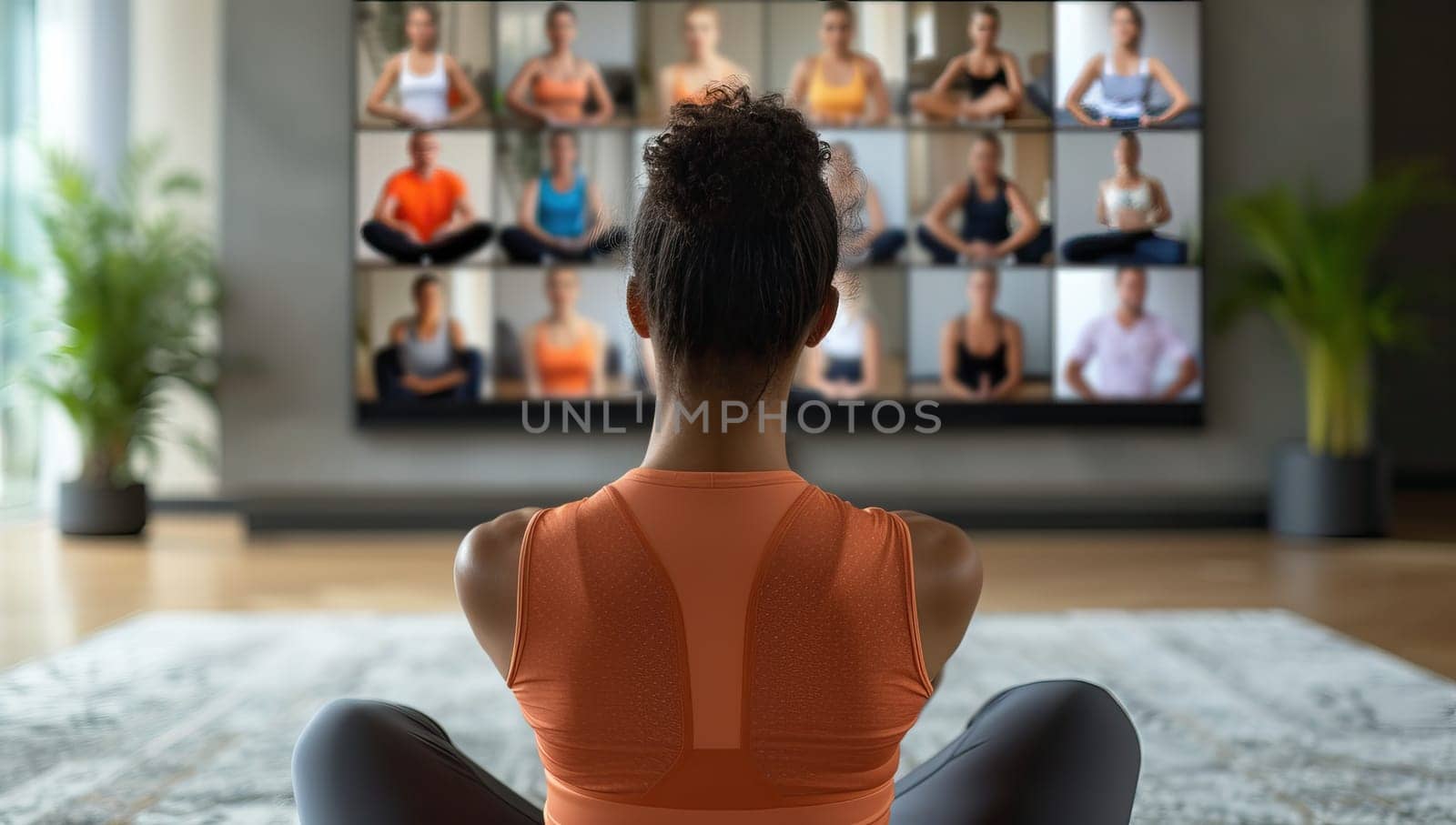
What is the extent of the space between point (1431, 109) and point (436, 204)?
518 cm

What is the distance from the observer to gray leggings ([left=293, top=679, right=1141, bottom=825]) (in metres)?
0.99

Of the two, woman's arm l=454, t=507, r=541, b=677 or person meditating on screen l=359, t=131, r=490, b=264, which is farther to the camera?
person meditating on screen l=359, t=131, r=490, b=264

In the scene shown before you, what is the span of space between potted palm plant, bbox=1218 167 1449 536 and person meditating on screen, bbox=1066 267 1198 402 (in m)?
0.26

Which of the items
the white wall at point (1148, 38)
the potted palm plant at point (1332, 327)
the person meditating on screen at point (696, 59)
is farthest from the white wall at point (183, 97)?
the potted palm plant at point (1332, 327)

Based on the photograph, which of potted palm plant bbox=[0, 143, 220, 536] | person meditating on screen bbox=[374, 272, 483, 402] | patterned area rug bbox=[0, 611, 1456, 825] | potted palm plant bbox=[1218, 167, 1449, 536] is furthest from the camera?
person meditating on screen bbox=[374, 272, 483, 402]

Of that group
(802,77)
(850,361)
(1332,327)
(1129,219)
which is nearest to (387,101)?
(802,77)

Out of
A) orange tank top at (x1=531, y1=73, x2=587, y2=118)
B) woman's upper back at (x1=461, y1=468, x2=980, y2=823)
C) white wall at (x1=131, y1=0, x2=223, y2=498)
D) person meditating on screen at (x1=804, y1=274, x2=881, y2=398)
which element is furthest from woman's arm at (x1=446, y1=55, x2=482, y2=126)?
woman's upper back at (x1=461, y1=468, x2=980, y2=823)

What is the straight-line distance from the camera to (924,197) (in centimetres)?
479

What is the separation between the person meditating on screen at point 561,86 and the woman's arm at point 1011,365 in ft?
5.69

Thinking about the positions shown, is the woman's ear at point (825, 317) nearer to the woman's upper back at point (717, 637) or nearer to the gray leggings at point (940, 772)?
the woman's upper back at point (717, 637)

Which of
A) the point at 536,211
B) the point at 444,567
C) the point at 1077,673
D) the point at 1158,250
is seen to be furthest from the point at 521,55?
the point at 1077,673

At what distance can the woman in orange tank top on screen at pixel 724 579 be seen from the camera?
2.57 feet

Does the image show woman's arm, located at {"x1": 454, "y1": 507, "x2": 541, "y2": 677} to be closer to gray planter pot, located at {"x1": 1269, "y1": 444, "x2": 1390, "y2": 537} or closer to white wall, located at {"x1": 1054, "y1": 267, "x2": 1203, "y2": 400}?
white wall, located at {"x1": 1054, "y1": 267, "x2": 1203, "y2": 400}

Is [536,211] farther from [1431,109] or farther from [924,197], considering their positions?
[1431,109]
